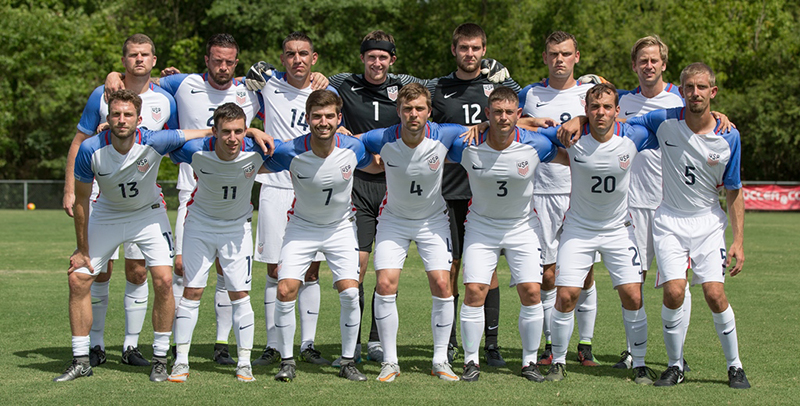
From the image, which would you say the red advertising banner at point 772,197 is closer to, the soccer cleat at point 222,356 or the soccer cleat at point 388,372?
the soccer cleat at point 388,372

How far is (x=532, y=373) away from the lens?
21.1ft

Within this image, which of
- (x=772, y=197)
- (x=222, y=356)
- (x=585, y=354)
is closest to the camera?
(x=222, y=356)

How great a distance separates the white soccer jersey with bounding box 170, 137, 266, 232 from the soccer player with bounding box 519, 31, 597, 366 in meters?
2.68

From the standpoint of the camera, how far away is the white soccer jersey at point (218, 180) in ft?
21.2

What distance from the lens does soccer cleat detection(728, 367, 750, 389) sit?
20.1ft

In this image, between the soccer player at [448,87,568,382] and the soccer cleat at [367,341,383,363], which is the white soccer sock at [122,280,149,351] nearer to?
the soccer cleat at [367,341,383,363]

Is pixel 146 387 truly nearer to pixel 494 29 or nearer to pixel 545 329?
pixel 545 329

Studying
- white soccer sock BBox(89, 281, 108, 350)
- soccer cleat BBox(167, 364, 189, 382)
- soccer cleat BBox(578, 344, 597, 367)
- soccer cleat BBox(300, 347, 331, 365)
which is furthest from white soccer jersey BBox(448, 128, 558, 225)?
white soccer sock BBox(89, 281, 108, 350)

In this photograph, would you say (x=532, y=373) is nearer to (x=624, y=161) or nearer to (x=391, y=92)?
(x=624, y=161)

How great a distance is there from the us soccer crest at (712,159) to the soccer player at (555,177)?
142 cm

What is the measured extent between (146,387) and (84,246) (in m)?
1.31

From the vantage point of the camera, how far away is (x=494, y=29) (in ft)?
Result: 133

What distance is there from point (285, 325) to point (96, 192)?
2430mm

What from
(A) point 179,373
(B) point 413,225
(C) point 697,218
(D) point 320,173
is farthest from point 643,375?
(A) point 179,373
